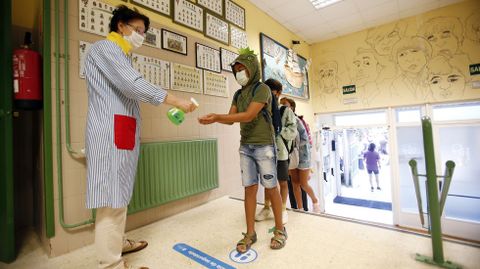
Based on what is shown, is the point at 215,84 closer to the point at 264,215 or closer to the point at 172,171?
the point at 172,171

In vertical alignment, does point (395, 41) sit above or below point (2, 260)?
above

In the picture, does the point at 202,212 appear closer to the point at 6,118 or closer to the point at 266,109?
the point at 266,109

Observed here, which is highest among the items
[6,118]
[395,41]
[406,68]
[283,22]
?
[283,22]

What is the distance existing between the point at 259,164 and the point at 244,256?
62cm

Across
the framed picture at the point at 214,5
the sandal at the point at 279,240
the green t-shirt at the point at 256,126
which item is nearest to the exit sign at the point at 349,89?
the framed picture at the point at 214,5

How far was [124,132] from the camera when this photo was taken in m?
1.10

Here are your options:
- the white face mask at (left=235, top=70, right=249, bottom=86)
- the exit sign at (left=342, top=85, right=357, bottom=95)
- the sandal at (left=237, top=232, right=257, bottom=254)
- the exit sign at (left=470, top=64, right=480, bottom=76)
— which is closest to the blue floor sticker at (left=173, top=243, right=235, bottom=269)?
the sandal at (left=237, top=232, right=257, bottom=254)

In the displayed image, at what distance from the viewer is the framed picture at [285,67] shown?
367 centimetres

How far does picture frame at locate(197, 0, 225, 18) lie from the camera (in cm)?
261

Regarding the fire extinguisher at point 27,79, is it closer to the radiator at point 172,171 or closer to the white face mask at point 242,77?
the radiator at point 172,171

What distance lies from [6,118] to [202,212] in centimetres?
170

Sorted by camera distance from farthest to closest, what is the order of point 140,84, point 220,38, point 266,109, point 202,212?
1. point 220,38
2. point 202,212
3. point 266,109
4. point 140,84

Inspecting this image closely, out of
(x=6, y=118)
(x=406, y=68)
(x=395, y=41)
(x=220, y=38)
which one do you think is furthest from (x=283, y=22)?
(x=6, y=118)

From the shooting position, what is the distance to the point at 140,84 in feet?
3.51
